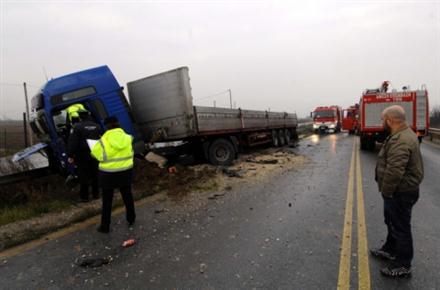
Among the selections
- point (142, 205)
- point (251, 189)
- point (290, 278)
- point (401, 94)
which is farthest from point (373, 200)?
point (401, 94)

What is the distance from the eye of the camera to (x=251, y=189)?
6648mm

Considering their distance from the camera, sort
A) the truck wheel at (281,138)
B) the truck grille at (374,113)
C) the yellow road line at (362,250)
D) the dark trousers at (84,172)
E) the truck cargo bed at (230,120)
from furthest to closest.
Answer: the truck wheel at (281,138) → the truck grille at (374,113) → the truck cargo bed at (230,120) → the dark trousers at (84,172) → the yellow road line at (362,250)

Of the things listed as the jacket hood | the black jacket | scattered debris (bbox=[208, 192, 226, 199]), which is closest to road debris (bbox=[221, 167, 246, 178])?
scattered debris (bbox=[208, 192, 226, 199])

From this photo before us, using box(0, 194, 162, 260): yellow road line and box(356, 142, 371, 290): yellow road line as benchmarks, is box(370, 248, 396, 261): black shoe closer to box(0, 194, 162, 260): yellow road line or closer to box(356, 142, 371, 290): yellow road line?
box(356, 142, 371, 290): yellow road line

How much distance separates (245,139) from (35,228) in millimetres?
9056

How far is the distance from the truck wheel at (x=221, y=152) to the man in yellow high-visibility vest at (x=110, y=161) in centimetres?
524

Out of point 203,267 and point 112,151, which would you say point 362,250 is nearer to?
point 203,267

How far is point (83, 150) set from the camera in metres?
5.62

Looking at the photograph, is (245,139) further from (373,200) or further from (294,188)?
(373,200)

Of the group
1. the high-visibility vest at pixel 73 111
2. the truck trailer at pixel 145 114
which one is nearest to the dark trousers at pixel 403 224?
the high-visibility vest at pixel 73 111

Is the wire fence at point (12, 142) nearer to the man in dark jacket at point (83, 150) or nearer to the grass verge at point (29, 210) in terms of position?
the grass verge at point (29, 210)

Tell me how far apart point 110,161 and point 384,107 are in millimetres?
13525

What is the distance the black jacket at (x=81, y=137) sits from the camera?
210 inches

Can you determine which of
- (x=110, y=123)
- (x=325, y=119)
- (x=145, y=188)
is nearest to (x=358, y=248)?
(x=110, y=123)
